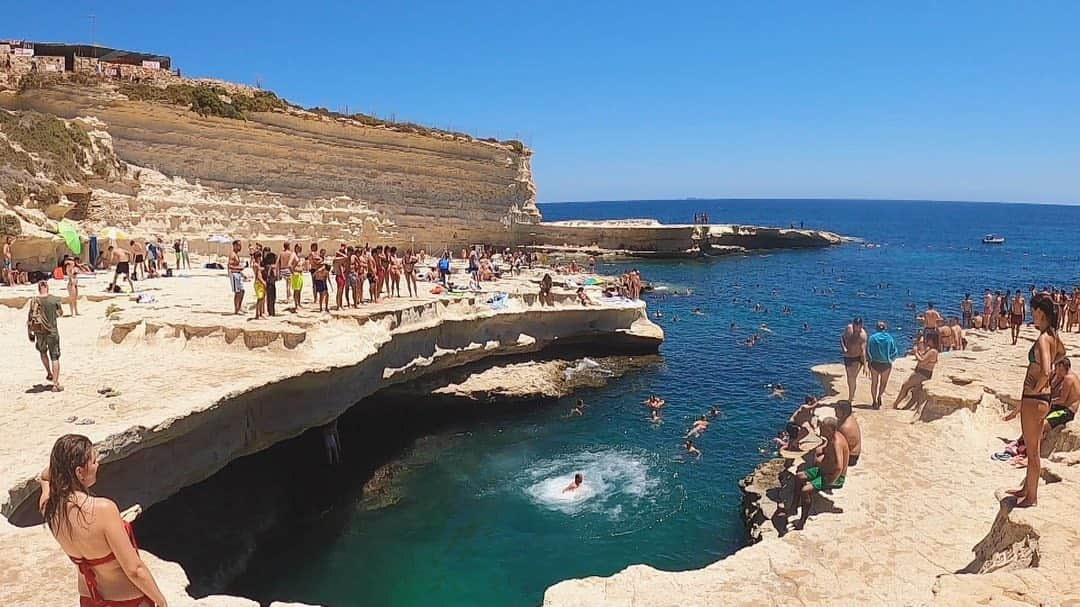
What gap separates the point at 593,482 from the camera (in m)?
15.0

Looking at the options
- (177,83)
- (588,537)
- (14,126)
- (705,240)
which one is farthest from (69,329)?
(705,240)

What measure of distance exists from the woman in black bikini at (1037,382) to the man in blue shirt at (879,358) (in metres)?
6.09

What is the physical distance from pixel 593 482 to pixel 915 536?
7.55 meters

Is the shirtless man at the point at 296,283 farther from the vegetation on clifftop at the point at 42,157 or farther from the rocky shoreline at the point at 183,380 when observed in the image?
the vegetation on clifftop at the point at 42,157

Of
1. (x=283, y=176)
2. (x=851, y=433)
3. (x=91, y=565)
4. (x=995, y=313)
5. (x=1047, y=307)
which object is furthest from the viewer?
(x=283, y=176)

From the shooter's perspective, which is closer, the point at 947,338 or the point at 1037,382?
the point at 1037,382

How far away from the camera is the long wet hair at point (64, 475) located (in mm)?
3996

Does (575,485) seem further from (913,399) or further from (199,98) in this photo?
(199,98)

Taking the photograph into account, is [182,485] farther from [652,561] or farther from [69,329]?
[652,561]

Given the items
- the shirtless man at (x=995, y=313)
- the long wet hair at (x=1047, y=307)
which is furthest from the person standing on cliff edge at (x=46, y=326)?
the shirtless man at (x=995, y=313)

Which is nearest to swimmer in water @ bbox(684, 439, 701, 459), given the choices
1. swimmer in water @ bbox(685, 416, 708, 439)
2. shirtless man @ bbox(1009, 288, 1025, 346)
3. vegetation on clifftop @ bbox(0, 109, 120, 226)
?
swimmer in water @ bbox(685, 416, 708, 439)

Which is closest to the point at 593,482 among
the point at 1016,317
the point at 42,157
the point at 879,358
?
Result: the point at 879,358

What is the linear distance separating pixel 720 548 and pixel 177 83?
125ft

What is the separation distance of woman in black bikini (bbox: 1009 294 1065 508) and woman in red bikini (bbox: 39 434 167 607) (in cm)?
776
